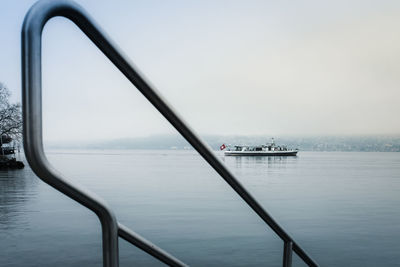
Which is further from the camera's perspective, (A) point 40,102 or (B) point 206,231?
(B) point 206,231

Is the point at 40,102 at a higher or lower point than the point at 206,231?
higher

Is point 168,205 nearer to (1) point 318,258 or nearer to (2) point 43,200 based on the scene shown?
(2) point 43,200

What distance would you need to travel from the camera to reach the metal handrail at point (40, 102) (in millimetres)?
534

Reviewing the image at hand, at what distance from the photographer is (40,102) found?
21.4 inches

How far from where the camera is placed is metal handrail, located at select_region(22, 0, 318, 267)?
53 cm

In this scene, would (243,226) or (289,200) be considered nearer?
(243,226)

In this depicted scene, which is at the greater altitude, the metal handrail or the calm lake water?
the metal handrail

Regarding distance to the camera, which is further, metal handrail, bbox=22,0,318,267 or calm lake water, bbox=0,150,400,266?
calm lake water, bbox=0,150,400,266

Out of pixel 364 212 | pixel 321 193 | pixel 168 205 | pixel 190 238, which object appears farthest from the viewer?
pixel 321 193

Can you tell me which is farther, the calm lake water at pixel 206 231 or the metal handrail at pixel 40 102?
the calm lake water at pixel 206 231

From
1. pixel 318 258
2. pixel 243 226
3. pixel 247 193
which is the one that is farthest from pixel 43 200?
pixel 247 193

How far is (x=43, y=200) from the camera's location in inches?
927

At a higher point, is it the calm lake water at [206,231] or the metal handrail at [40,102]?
the metal handrail at [40,102]

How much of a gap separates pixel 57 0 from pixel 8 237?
46.3ft
